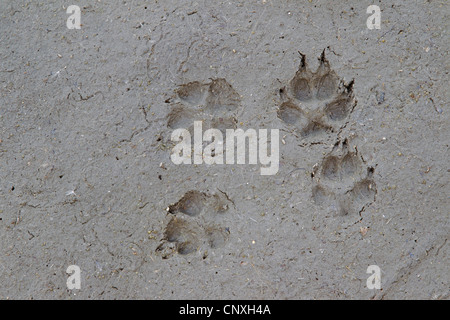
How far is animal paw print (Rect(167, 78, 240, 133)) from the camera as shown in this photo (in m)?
2.07

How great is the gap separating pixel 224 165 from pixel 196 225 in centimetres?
28

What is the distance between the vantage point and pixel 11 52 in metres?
2.14

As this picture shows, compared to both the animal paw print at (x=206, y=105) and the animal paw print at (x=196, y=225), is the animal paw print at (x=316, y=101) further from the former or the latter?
the animal paw print at (x=196, y=225)

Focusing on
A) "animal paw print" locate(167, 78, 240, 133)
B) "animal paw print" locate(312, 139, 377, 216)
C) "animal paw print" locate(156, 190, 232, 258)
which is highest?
"animal paw print" locate(167, 78, 240, 133)

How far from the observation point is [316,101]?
206 centimetres

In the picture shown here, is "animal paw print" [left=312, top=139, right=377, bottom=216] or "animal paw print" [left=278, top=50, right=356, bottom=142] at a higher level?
"animal paw print" [left=278, top=50, right=356, bottom=142]

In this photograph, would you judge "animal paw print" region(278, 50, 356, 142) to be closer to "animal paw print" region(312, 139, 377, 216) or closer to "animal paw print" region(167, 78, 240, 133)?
"animal paw print" region(312, 139, 377, 216)

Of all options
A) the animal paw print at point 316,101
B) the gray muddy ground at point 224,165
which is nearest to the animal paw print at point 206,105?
the gray muddy ground at point 224,165

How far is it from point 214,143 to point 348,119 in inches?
22.8

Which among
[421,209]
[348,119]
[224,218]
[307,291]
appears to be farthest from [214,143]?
[421,209]

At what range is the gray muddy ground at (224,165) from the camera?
2.02 m

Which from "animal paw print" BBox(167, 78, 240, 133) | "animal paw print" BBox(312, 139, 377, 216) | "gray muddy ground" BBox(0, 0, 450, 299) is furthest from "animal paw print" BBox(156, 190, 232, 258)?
"animal paw print" BBox(312, 139, 377, 216)

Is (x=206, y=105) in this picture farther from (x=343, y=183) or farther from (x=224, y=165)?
(x=343, y=183)
